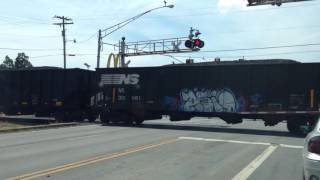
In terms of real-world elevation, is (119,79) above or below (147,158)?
above

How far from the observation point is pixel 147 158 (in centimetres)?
1467

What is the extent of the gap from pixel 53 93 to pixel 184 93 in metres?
9.77

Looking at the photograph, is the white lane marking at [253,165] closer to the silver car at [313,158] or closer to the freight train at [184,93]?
the silver car at [313,158]

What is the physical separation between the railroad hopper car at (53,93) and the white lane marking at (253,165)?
65.1 feet

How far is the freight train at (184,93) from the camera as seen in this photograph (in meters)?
27.2

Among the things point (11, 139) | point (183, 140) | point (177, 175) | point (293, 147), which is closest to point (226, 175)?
point (177, 175)

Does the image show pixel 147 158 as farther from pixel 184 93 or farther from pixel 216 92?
pixel 184 93

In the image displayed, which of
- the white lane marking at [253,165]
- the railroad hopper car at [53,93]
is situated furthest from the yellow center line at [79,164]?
the railroad hopper car at [53,93]

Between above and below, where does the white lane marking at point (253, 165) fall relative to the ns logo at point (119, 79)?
below

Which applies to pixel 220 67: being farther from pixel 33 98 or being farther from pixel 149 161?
pixel 149 161

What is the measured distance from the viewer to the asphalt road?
11711 mm

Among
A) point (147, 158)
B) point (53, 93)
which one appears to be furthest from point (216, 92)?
point (147, 158)

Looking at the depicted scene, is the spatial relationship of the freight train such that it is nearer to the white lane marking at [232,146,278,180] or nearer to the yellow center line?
the white lane marking at [232,146,278,180]

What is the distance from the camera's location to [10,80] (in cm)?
3781
